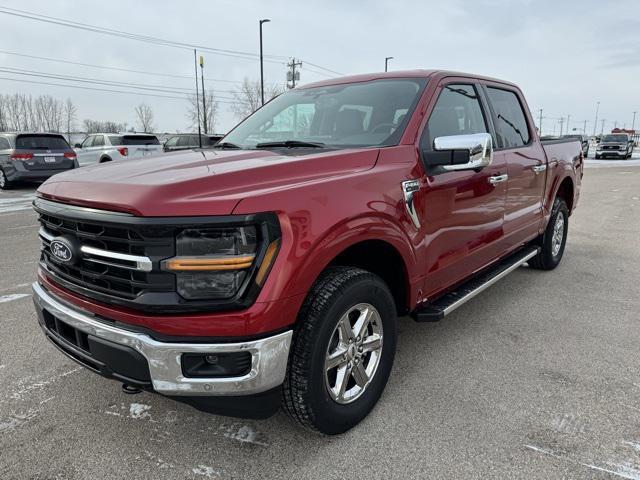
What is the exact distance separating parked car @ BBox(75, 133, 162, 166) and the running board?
1377 centimetres

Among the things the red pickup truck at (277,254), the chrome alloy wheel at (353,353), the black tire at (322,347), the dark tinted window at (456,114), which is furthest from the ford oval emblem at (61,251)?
the dark tinted window at (456,114)

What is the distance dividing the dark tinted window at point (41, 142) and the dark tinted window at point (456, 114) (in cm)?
1352

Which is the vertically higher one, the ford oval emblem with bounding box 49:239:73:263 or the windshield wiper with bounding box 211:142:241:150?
the windshield wiper with bounding box 211:142:241:150

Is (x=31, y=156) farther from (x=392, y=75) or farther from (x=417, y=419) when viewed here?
(x=417, y=419)

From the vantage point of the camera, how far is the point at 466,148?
2695 millimetres

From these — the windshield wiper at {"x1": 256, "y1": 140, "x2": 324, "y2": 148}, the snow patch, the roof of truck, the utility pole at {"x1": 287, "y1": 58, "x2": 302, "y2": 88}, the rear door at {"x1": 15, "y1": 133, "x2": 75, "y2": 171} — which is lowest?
the snow patch

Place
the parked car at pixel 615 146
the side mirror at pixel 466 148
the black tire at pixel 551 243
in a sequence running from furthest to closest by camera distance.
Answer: the parked car at pixel 615 146 < the black tire at pixel 551 243 < the side mirror at pixel 466 148

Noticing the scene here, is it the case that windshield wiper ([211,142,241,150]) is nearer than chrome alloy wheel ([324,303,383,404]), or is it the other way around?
chrome alloy wheel ([324,303,383,404])

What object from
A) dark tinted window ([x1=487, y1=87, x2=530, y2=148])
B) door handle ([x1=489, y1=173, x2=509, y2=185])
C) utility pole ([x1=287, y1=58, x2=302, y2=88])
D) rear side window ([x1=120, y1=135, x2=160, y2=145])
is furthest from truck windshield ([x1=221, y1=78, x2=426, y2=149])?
utility pole ([x1=287, y1=58, x2=302, y2=88])

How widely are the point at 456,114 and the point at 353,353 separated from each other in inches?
75.4

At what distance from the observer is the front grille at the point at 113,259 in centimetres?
193

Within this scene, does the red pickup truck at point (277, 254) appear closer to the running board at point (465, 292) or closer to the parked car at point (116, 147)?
the running board at point (465, 292)

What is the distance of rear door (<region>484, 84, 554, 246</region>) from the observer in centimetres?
394

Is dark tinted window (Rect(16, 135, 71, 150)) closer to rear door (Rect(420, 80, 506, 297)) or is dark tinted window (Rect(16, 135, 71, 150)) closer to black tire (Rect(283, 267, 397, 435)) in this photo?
rear door (Rect(420, 80, 506, 297))
